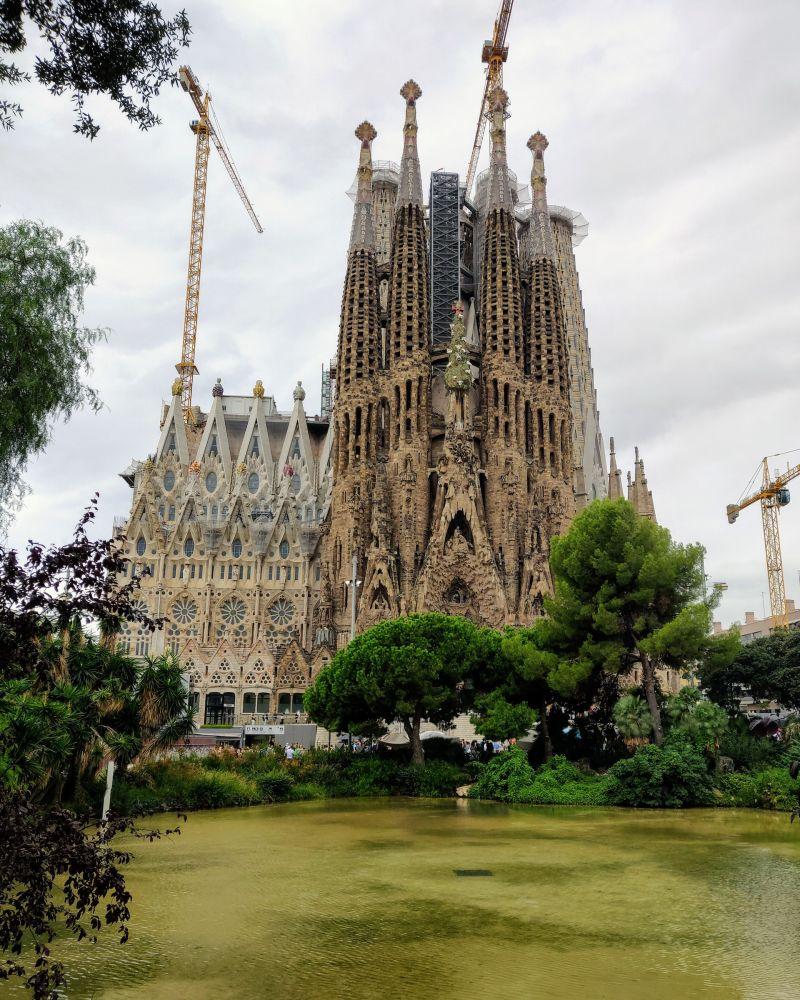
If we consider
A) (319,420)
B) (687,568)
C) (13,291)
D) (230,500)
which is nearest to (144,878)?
(13,291)

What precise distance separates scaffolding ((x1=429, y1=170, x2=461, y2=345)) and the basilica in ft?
0.46

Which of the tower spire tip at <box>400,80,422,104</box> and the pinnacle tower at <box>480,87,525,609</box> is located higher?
the tower spire tip at <box>400,80,422,104</box>

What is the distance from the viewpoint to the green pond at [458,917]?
23.5ft

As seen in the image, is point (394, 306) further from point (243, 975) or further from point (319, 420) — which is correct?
point (243, 975)

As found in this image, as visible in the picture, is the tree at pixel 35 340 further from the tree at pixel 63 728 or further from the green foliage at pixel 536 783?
the green foliage at pixel 536 783

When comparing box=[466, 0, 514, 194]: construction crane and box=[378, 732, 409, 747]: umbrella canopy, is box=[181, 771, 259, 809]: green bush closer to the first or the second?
box=[378, 732, 409, 747]: umbrella canopy

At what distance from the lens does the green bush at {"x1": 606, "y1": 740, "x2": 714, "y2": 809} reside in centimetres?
2073

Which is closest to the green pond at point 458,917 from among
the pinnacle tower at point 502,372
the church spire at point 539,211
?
the pinnacle tower at point 502,372

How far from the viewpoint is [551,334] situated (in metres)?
55.8

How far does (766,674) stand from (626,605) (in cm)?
1251

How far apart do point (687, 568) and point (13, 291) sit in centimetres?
1994

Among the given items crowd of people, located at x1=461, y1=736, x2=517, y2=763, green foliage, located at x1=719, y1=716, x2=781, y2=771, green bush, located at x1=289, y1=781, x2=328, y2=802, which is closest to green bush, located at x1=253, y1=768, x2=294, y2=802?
green bush, located at x1=289, y1=781, x2=328, y2=802

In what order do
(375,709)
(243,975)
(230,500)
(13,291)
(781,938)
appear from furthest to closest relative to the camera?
(230,500) < (375,709) < (13,291) < (781,938) < (243,975)

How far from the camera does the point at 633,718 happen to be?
24.3 metres
